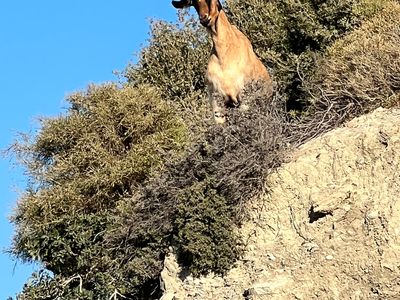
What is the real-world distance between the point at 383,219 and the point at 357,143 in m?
1.40

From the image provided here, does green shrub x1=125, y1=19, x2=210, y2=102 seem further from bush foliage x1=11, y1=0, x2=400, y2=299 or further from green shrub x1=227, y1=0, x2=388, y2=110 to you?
green shrub x1=227, y1=0, x2=388, y2=110

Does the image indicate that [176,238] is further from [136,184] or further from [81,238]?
[136,184]

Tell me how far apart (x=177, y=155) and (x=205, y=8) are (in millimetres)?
2523

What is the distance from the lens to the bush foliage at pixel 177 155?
505 inches

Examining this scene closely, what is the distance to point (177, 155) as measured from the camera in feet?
49.4

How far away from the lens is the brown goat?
14062 millimetres

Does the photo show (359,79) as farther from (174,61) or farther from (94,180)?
(174,61)

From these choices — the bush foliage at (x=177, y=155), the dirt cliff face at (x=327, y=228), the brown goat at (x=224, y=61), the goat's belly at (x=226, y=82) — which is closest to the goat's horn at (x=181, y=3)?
the brown goat at (x=224, y=61)

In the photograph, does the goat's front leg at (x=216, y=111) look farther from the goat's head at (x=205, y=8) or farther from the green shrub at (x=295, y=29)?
the green shrub at (x=295, y=29)

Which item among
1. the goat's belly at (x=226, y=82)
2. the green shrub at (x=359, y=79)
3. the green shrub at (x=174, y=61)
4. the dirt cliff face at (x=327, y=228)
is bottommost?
the dirt cliff face at (x=327, y=228)

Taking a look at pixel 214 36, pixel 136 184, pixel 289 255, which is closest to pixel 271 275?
pixel 289 255

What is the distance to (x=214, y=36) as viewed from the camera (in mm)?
14609

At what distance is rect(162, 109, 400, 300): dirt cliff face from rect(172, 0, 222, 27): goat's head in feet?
9.13

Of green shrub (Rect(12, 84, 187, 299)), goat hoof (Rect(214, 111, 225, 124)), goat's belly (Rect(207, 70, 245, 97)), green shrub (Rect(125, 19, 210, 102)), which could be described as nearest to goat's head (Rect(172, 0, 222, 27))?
goat's belly (Rect(207, 70, 245, 97))
